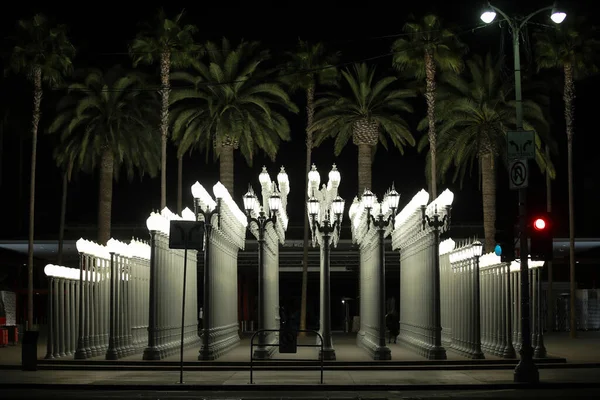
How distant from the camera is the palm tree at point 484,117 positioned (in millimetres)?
45906

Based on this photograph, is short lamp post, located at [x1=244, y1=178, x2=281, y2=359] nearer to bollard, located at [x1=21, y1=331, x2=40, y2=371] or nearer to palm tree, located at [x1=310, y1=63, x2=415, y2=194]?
bollard, located at [x1=21, y1=331, x2=40, y2=371]

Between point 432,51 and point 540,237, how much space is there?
2713 cm

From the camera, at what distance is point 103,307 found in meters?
29.8

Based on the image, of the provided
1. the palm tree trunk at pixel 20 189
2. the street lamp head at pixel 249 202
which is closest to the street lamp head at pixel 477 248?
the street lamp head at pixel 249 202

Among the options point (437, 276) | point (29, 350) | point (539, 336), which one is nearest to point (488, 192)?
point (539, 336)

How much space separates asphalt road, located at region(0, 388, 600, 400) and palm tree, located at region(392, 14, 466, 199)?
27.0 m

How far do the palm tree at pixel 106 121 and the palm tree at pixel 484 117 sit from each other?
14058 millimetres

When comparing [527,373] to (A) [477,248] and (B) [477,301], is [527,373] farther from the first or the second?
(A) [477,248]

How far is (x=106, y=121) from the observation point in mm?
47406

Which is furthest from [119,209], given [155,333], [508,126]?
[155,333]

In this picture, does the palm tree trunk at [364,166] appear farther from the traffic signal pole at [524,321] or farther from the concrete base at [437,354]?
the traffic signal pole at [524,321]

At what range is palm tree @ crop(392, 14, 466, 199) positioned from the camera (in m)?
Answer: 46.9

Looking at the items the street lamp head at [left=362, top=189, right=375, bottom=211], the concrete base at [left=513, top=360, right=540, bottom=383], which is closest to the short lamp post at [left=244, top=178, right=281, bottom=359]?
the street lamp head at [left=362, top=189, right=375, bottom=211]

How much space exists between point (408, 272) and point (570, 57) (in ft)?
60.0
